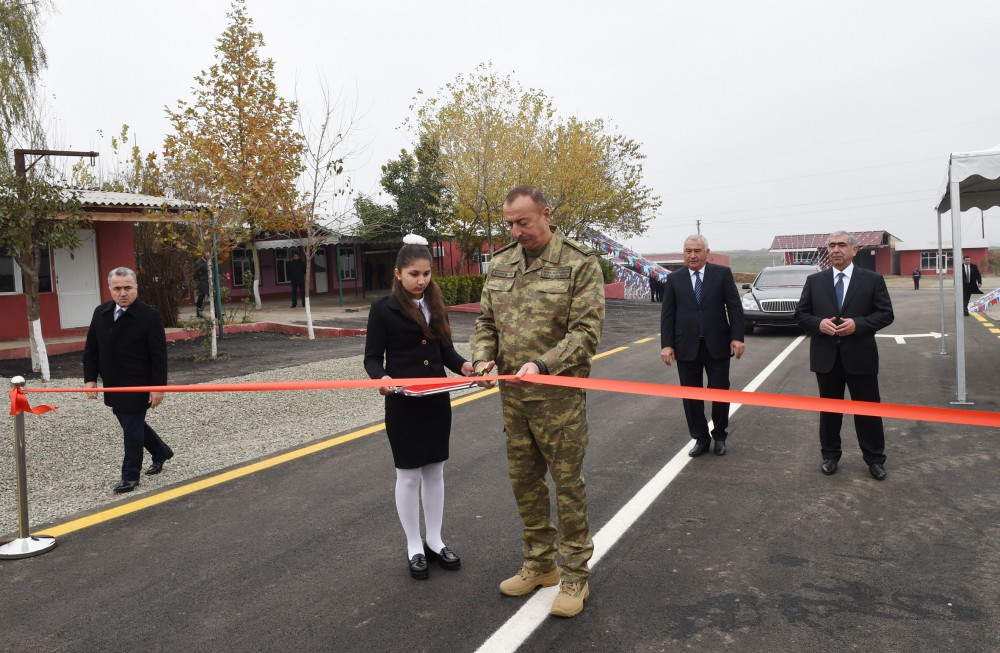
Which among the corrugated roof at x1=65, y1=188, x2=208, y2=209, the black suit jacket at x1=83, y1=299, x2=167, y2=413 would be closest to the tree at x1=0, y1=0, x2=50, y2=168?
the corrugated roof at x1=65, y1=188, x2=208, y2=209

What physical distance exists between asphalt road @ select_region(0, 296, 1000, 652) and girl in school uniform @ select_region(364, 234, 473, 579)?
0.22m

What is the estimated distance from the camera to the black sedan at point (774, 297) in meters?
16.2

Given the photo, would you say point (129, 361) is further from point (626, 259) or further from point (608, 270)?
point (626, 259)

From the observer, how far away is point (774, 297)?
16.6 meters

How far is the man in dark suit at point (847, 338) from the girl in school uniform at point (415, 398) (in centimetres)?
321

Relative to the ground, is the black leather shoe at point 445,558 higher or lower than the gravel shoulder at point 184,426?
lower

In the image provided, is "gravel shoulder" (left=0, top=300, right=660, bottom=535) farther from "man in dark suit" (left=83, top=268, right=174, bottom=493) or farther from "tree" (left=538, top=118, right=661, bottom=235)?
"tree" (left=538, top=118, right=661, bottom=235)

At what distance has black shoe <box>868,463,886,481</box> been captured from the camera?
5.52 m

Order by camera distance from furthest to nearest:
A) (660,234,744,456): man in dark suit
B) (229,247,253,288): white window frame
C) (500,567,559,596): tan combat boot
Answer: (229,247,253,288): white window frame < (660,234,744,456): man in dark suit < (500,567,559,596): tan combat boot

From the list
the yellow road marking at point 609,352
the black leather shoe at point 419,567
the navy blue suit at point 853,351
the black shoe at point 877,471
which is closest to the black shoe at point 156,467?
the black leather shoe at point 419,567

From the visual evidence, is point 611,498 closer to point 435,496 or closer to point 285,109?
point 435,496

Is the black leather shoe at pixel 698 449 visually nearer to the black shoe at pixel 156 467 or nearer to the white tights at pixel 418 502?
the white tights at pixel 418 502

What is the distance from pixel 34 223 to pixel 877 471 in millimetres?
11211

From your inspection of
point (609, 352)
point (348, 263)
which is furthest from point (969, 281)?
point (348, 263)
